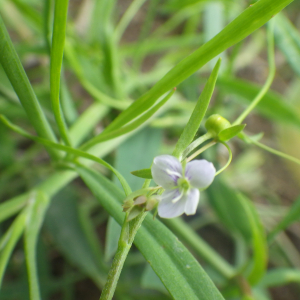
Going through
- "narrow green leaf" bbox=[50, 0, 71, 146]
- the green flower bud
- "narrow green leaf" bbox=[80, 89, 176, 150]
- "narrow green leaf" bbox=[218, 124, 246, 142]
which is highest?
"narrow green leaf" bbox=[50, 0, 71, 146]

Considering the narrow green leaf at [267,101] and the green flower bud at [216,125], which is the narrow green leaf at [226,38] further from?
the narrow green leaf at [267,101]

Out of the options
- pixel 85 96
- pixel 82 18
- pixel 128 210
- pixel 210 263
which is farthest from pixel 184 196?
pixel 82 18

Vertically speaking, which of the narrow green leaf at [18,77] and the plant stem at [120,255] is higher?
the narrow green leaf at [18,77]

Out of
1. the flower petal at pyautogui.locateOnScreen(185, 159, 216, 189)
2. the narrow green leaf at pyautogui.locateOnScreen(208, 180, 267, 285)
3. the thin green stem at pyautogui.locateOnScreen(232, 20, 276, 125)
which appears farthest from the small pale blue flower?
the narrow green leaf at pyautogui.locateOnScreen(208, 180, 267, 285)

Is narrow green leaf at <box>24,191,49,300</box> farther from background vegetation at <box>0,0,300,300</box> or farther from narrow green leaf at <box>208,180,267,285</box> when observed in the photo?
narrow green leaf at <box>208,180,267,285</box>

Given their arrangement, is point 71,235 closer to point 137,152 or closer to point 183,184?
point 137,152

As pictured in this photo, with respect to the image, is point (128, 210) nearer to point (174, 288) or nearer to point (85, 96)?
point (174, 288)

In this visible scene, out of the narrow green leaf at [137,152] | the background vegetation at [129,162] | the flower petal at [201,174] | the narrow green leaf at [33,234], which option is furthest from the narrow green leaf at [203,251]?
the flower petal at [201,174]

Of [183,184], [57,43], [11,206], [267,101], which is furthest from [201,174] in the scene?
[267,101]

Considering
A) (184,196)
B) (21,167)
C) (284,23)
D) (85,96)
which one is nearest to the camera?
(184,196)
